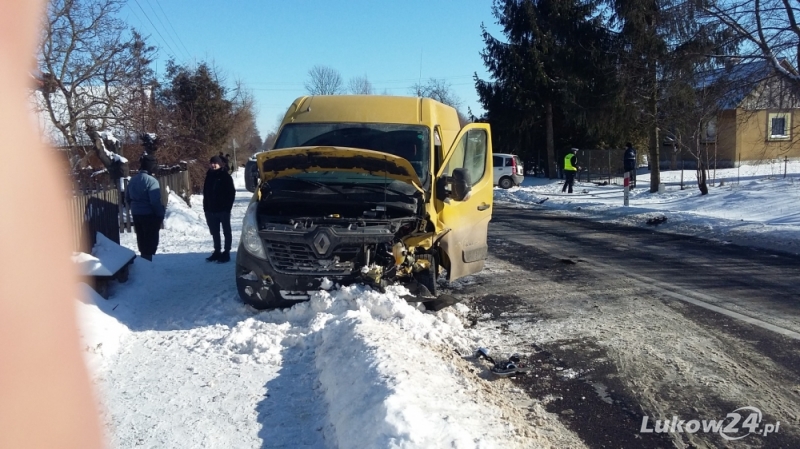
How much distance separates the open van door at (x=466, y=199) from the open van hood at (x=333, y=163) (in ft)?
1.58

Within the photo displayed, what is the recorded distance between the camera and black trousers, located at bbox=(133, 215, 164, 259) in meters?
9.87

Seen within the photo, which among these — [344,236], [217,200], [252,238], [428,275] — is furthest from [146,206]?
[428,275]

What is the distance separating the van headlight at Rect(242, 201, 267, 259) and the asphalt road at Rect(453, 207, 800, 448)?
7.70ft

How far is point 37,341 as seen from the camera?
3863 millimetres

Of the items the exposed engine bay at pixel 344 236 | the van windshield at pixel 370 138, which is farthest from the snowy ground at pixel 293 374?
the van windshield at pixel 370 138

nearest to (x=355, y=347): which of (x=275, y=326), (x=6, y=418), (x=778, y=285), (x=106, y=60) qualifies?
(x=275, y=326)

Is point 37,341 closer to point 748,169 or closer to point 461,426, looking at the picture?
point 461,426

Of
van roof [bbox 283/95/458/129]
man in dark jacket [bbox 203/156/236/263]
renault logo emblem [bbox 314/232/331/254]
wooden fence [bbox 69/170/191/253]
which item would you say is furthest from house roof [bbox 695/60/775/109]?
wooden fence [bbox 69/170/191/253]

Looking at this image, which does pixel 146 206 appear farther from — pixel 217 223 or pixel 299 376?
pixel 299 376

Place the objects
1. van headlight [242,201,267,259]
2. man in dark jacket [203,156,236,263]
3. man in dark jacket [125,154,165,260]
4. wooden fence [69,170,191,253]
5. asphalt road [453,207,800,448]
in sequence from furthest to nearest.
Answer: man in dark jacket [203,156,236,263]
man in dark jacket [125,154,165,260]
wooden fence [69,170,191,253]
van headlight [242,201,267,259]
asphalt road [453,207,800,448]

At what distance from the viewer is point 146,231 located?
32.4ft

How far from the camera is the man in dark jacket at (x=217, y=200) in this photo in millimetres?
10156

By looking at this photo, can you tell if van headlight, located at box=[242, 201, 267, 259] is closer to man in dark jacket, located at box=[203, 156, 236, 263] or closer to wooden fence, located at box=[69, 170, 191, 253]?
wooden fence, located at box=[69, 170, 191, 253]

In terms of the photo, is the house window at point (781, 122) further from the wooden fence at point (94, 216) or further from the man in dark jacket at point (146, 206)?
the wooden fence at point (94, 216)
